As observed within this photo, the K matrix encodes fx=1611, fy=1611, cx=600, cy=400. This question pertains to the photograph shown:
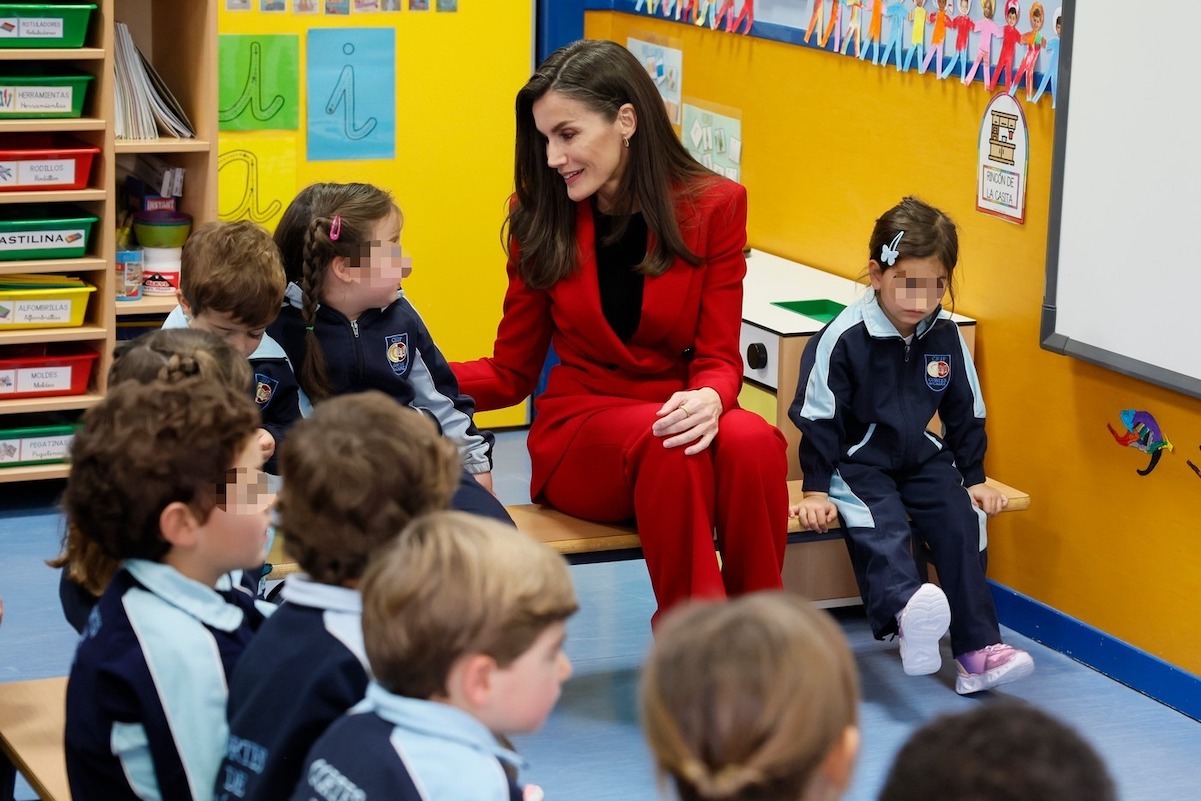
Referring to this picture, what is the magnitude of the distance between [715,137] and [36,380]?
191 centimetres

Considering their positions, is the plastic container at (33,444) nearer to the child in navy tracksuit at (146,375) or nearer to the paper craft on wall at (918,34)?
the child in navy tracksuit at (146,375)

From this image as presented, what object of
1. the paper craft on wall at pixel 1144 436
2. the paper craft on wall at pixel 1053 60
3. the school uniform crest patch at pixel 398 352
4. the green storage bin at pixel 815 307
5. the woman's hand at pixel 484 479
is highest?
the paper craft on wall at pixel 1053 60

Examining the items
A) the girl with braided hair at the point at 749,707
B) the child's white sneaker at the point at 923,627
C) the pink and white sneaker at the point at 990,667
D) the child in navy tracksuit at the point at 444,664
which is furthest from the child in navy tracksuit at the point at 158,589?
the pink and white sneaker at the point at 990,667

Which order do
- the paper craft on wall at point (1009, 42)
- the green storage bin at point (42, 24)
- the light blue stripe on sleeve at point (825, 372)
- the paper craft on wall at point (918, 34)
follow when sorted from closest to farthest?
the light blue stripe on sleeve at point (825, 372) → the paper craft on wall at point (1009, 42) → the paper craft on wall at point (918, 34) → the green storage bin at point (42, 24)

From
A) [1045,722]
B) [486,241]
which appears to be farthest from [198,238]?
[486,241]

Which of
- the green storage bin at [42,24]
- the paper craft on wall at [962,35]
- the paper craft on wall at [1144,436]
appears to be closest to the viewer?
the paper craft on wall at [1144,436]

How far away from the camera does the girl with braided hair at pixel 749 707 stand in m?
1.09

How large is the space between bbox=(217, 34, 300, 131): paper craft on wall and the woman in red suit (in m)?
1.56

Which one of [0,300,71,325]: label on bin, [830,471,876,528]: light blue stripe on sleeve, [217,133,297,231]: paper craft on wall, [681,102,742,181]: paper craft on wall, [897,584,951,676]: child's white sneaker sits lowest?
[897,584,951,676]: child's white sneaker

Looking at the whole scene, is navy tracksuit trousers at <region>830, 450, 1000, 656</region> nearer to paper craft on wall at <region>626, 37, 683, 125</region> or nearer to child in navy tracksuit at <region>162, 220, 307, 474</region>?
child in navy tracksuit at <region>162, 220, 307, 474</region>

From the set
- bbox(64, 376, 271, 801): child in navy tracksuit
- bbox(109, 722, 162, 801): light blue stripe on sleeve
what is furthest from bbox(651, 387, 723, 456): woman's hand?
bbox(109, 722, 162, 801): light blue stripe on sleeve

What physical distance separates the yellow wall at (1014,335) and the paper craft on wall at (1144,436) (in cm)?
2

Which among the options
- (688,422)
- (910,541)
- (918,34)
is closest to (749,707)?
(688,422)

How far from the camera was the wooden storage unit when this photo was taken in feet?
12.5
